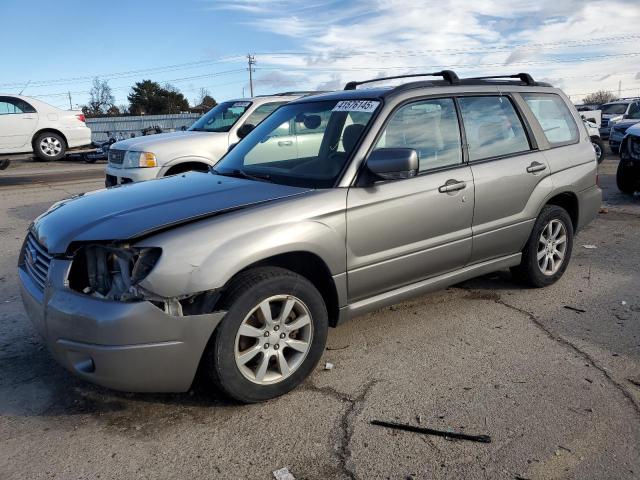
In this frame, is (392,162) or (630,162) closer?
(392,162)

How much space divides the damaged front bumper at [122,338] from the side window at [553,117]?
3475mm

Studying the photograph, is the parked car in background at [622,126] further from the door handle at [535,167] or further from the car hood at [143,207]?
the car hood at [143,207]

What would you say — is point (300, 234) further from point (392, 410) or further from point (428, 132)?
point (428, 132)

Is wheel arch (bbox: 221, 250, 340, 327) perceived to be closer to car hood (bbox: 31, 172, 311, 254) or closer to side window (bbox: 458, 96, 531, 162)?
car hood (bbox: 31, 172, 311, 254)

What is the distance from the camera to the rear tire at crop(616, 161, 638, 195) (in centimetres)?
929

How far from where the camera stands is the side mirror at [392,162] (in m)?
3.43

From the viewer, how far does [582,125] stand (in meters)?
5.31

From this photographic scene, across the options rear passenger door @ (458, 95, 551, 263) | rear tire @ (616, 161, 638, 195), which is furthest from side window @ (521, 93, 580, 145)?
rear tire @ (616, 161, 638, 195)

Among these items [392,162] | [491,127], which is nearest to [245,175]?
[392,162]

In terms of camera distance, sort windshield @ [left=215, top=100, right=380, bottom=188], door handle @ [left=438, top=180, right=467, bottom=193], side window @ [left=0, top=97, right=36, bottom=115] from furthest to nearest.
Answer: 1. side window @ [left=0, top=97, right=36, bottom=115]
2. door handle @ [left=438, top=180, right=467, bottom=193]
3. windshield @ [left=215, top=100, right=380, bottom=188]

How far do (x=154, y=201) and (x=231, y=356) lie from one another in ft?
3.57

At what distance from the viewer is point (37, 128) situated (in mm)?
15156

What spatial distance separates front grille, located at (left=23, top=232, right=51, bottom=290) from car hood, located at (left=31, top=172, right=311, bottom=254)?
66 mm

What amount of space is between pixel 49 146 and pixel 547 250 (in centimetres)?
1443
